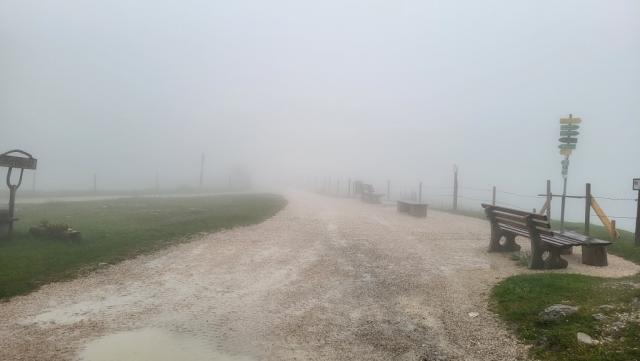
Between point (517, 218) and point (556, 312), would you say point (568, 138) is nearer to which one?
point (517, 218)

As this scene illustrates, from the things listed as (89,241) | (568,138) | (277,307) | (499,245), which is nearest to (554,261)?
(499,245)

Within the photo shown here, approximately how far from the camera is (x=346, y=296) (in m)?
8.33

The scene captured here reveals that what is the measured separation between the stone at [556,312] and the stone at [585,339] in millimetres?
580

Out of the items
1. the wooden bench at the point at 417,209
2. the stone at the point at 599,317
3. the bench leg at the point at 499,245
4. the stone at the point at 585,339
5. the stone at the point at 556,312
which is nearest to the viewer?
the stone at the point at 585,339

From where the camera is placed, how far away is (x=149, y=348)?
5926 millimetres

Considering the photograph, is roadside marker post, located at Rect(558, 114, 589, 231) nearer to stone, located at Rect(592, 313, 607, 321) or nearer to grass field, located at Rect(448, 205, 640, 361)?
grass field, located at Rect(448, 205, 640, 361)

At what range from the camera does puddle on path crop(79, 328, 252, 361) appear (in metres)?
5.62

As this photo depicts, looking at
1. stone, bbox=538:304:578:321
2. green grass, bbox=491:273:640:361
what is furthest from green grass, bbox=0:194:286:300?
stone, bbox=538:304:578:321

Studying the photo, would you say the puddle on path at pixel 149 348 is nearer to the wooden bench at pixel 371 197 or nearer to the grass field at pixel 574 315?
the grass field at pixel 574 315

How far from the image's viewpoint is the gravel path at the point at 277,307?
5910 millimetres

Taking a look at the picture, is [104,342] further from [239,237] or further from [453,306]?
[239,237]

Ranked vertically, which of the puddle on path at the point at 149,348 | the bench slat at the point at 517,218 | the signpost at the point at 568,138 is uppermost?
the signpost at the point at 568,138

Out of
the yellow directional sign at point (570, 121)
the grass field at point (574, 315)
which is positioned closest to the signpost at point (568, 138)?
the yellow directional sign at point (570, 121)

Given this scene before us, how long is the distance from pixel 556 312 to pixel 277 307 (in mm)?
4828
